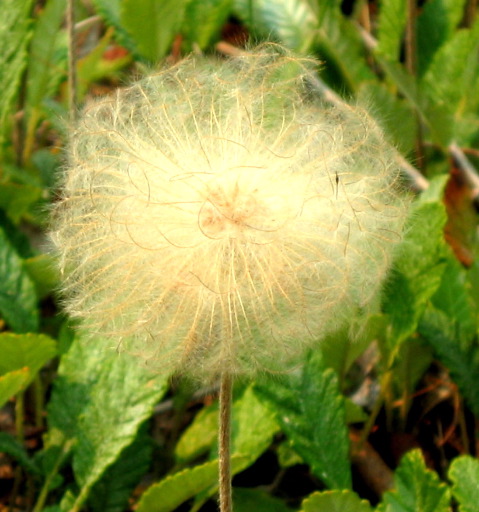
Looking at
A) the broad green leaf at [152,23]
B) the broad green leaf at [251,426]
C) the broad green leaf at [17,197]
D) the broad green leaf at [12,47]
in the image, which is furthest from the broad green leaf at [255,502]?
the broad green leaf at [152,23]

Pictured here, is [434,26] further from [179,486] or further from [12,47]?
[179,486]

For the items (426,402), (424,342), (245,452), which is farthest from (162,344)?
(426,402)

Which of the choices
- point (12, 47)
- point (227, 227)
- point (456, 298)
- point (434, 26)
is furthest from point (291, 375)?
point (434, 26)

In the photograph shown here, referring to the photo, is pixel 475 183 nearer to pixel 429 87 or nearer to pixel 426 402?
pixel 429 87

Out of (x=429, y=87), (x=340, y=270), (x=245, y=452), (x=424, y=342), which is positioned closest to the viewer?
(x=340, y=270)

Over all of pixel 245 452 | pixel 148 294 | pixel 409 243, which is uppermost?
pixel 148 294

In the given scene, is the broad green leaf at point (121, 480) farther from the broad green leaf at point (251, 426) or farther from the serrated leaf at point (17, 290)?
the serrated leaf at point (17, 290)
